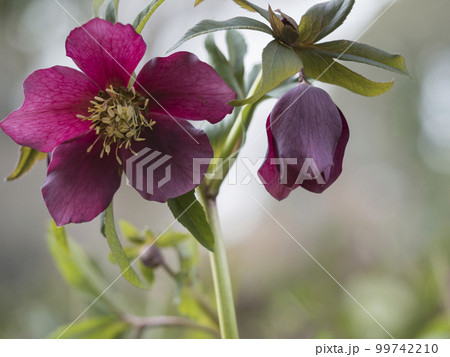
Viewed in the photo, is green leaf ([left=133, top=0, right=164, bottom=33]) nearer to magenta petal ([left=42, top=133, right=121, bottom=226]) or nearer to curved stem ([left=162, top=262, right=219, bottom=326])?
magenta petal ([left=42, top=133, right=121, bottom=226])

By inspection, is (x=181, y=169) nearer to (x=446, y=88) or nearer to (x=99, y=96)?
(x=99, y=96)

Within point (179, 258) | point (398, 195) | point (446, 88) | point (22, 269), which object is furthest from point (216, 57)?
point (22, 269)

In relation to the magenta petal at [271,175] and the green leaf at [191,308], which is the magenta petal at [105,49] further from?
the green leaf at [191,308]

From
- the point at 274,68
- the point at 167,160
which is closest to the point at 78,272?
the point at 167,160

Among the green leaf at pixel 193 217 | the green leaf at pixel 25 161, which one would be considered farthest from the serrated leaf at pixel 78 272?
the green leaf at pixel 193 217

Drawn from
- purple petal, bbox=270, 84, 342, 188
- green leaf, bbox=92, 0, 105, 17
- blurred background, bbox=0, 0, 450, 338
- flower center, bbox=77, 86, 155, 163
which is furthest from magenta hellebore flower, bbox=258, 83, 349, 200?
blurred background, bbox=0, 0, 450, 338

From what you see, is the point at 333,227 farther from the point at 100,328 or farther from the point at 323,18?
the point at 323,18

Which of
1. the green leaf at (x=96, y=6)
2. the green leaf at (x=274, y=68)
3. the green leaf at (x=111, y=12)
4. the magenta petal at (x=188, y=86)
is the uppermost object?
the green leaf at (x=96, y=6)
